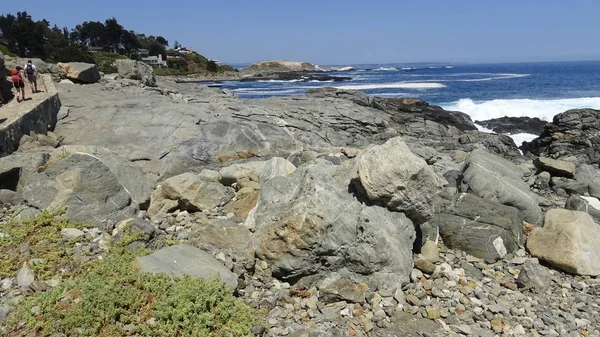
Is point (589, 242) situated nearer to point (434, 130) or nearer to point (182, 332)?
point (182, 332)

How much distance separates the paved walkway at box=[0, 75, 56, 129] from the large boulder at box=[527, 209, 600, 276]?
45.4 feet

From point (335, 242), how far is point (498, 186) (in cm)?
540

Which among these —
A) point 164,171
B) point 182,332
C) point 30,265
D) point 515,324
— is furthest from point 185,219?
point 515,324

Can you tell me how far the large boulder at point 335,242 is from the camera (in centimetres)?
726

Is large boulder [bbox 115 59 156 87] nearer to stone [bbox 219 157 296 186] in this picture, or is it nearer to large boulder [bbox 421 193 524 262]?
stone [bbox 219 157 296 186]

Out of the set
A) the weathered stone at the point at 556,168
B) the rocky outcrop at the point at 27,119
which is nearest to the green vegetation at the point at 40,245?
the rocky outcrop at the point at 27,119

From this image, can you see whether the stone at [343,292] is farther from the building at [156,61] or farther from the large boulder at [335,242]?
the building at [156,61]

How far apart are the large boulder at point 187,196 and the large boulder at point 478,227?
15.5 ft

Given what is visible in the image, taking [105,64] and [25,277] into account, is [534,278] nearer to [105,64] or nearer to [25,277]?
[25,277]

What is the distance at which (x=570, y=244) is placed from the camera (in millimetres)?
8367

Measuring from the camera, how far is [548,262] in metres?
8.46

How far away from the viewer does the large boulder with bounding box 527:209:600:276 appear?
8141 millimetres

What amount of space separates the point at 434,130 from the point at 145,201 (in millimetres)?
22726

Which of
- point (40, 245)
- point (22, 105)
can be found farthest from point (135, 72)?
point (40, 245)
